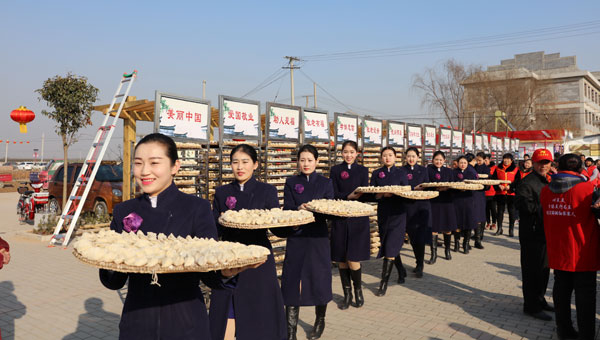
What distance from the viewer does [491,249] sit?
1002 centimetres

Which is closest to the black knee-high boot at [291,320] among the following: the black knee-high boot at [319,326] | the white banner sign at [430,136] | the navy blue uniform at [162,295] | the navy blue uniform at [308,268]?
the navy blue uniform at [308,268]

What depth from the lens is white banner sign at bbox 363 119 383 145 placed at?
400 inches

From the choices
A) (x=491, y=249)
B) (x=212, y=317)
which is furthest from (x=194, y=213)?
(x=491, y=249)

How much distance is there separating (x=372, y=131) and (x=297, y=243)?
6.43 metres

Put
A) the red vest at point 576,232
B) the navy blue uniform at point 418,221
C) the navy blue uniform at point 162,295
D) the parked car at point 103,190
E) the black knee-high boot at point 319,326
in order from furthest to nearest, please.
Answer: the parked car at point 103,190 → the navy blue uniform at point 418,221 → the black knee-high boot at point 319,326 → the red vest at point 576,232 → the navy blue uniform at point 162,295

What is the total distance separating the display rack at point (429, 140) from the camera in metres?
12.7

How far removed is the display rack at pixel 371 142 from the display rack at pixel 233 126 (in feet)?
12.0

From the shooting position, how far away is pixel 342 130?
30.7ft

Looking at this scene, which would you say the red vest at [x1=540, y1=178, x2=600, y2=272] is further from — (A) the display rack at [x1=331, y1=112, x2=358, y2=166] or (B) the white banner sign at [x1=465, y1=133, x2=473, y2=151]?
(B) the white banner sign at [x1=465, y1=133, x2=473, y2=151]

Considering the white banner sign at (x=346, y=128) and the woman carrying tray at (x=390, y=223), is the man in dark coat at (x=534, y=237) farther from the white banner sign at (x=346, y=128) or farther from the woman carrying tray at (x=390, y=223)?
the white banner sign at (x=346, y=128)

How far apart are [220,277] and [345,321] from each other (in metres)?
3.64

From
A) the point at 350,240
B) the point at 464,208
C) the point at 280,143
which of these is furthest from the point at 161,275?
the point at 464,208

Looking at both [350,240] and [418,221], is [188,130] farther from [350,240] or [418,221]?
[418,221]

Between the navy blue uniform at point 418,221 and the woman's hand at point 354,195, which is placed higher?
the woman's hand at point 354,195
